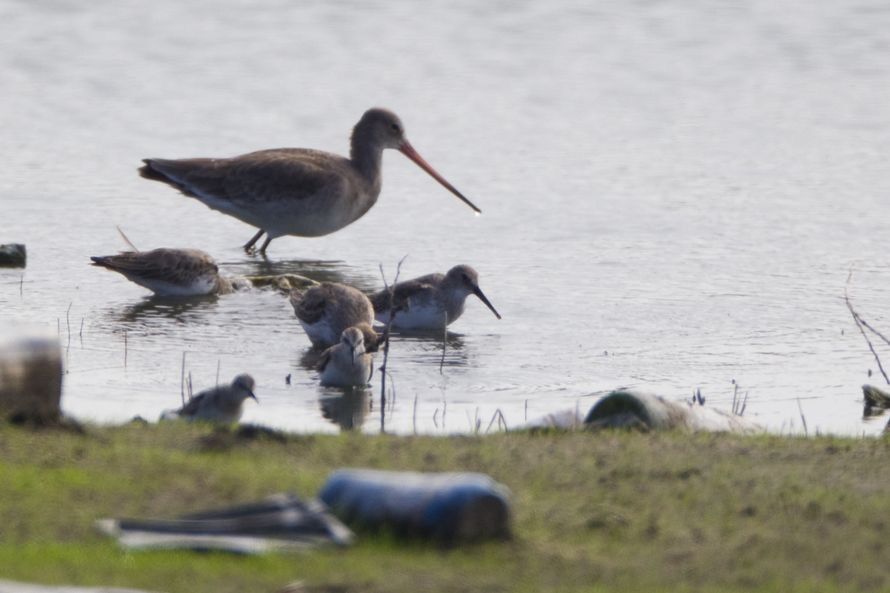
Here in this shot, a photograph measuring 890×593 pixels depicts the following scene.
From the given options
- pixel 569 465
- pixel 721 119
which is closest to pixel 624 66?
pixel 721 119

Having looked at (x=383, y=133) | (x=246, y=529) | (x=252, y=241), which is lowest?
(x=246, y=529)

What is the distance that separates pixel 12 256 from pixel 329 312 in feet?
11.8

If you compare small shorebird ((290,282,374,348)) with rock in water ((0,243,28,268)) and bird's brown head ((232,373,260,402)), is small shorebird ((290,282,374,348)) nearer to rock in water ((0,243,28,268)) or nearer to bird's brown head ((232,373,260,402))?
bird's brown head ((232,373,260,402))

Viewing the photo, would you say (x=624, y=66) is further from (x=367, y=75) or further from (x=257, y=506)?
(x=257, y=506)

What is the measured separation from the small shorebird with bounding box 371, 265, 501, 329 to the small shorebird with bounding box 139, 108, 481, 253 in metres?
2.96

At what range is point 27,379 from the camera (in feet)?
25.1

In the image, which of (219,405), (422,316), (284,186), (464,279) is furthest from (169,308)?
(219,405)

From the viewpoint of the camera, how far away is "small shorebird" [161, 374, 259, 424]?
8828 millimetres

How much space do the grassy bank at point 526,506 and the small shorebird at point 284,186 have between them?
7638mm

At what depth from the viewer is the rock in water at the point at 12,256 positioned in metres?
14.0

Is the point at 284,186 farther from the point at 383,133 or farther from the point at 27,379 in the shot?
the point at 27,379

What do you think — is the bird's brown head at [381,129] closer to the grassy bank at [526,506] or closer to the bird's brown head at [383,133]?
the bird's brown head at [383,133]

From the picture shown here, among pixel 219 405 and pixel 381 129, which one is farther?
pixel 381 129

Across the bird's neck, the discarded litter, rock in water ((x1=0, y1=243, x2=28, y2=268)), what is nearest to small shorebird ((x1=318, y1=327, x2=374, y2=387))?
rock in water ((x1=0, y1=243, x2=28, y2=268))
